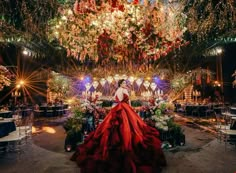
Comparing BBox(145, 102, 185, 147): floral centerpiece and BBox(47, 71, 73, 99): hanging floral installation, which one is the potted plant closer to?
BBox(145, 102, 185, 147): floral centerpiece

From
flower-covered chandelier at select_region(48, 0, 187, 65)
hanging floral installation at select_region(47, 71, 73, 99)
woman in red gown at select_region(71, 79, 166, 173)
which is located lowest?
woman in red gown at select_region(71, 79, 166, 173)

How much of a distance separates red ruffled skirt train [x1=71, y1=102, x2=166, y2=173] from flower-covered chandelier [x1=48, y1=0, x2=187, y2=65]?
2360mm

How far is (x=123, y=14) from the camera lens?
18.6 feet

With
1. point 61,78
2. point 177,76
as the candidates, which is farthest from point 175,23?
point 61,78

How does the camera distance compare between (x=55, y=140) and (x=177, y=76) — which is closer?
(x=55, y=140)

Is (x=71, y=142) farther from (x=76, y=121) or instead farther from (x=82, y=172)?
(x=82, y=172)

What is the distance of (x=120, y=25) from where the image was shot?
5.86 m

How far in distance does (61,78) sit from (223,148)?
Answer: 1262 cm

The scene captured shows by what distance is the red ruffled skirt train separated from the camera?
387 cm

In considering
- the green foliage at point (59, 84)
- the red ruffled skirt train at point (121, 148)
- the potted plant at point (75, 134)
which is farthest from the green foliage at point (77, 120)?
the green foliage at point (59, 84)

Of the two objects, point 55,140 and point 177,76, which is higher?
point 177,76

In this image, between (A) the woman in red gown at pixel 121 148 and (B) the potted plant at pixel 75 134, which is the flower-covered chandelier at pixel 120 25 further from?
(A) the woman in red gown at pixel 121 148

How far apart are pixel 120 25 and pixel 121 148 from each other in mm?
3435

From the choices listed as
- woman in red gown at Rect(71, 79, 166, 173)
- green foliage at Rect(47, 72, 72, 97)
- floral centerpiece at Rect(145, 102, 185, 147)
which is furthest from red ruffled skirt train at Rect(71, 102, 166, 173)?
green foliage at Rect(47, 72, 72, 97)
